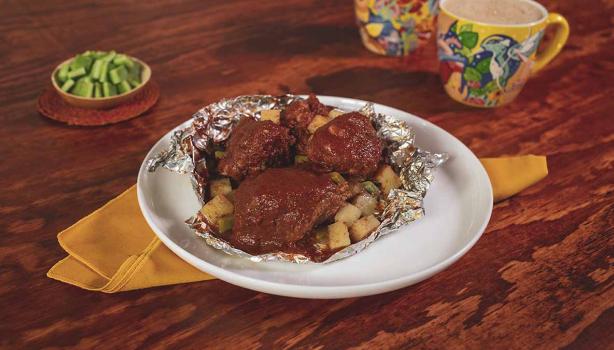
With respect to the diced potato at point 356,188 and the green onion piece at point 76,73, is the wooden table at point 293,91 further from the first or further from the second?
the diced potato at point 356,188

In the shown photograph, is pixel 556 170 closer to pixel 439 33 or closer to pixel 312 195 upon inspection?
pixel 439 33

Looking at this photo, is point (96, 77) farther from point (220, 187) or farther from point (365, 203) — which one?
point (365, 203)

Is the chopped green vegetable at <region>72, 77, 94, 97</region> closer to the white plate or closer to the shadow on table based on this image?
the white plate

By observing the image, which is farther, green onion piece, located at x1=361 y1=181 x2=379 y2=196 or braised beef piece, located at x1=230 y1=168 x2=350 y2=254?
green onion piece, located at x1=361 y1=181 x2=379 y2=196

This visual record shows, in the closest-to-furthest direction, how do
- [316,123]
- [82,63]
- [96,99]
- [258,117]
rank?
[316,123] < [258,117] < [96,99] < [82,63]

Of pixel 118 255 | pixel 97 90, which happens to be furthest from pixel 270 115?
pixel 97 90

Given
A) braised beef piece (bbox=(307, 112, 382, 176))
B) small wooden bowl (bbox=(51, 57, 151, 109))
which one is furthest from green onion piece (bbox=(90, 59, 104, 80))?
braised beef piece (bbox=(307, 112, 382, 176))

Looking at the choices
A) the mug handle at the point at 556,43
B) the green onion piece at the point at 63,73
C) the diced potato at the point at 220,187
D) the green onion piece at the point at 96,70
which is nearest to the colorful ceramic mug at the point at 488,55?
the mug handle at the point at 556,43
